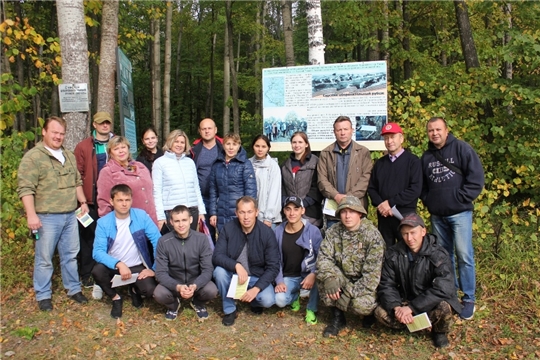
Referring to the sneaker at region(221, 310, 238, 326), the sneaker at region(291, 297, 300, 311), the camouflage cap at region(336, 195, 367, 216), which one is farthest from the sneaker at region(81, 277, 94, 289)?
the camouflage cap at region(336, 195, 367, 216)

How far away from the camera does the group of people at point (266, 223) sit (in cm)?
398

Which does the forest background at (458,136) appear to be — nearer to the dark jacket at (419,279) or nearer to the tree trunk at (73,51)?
the tree trunk at (73,51)

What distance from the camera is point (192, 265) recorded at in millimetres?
4453

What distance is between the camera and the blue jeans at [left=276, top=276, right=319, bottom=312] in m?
4.38

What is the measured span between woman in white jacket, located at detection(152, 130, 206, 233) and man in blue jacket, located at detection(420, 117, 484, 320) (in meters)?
2.69

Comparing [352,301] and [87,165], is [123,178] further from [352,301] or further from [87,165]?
[352,301]

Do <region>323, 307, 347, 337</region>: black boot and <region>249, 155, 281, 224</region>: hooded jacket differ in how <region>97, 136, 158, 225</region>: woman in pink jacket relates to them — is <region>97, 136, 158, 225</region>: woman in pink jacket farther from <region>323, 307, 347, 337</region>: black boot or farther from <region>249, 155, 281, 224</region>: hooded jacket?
<region>323, 307, 347, 337</region>: black boot

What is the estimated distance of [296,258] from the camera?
Result: 15.0ft

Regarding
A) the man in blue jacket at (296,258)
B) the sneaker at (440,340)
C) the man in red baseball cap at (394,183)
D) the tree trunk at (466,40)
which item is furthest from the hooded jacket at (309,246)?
the tree trunk at (466,40)

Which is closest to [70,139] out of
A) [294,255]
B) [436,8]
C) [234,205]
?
[234,205]

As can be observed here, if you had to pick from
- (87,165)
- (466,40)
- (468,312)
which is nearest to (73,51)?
(87,165)

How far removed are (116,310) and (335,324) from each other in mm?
2408

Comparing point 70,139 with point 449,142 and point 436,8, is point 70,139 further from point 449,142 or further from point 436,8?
point 436,8

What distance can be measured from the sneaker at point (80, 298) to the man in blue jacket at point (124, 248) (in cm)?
45
